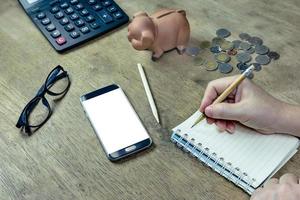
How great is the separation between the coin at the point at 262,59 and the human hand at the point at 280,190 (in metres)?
0.25

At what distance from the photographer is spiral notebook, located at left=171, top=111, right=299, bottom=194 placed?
1.96 ft

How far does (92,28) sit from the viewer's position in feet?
2.74

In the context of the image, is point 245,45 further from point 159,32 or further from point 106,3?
point 106,3

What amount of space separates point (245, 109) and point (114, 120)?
0.22m

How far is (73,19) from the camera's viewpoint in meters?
0.84

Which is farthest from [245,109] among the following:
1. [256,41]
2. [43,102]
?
[43,102]

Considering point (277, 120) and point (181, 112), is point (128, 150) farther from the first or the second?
point (277, 120)

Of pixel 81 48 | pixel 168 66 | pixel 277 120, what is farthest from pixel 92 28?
pixel 277 120

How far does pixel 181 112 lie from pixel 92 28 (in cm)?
28

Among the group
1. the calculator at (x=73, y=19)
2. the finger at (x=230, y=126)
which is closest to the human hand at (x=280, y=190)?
the finger at (x=230, y=126)

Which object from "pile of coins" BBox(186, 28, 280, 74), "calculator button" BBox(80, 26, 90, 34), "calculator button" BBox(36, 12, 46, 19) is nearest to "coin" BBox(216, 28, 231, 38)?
"pile of coins" BBox(186, 28, 280, 74)

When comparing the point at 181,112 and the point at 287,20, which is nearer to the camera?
the point at 181,112

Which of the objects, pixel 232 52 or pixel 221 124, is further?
pixel 232 52

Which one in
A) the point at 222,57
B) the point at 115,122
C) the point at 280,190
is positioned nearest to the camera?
the point at 280,190
